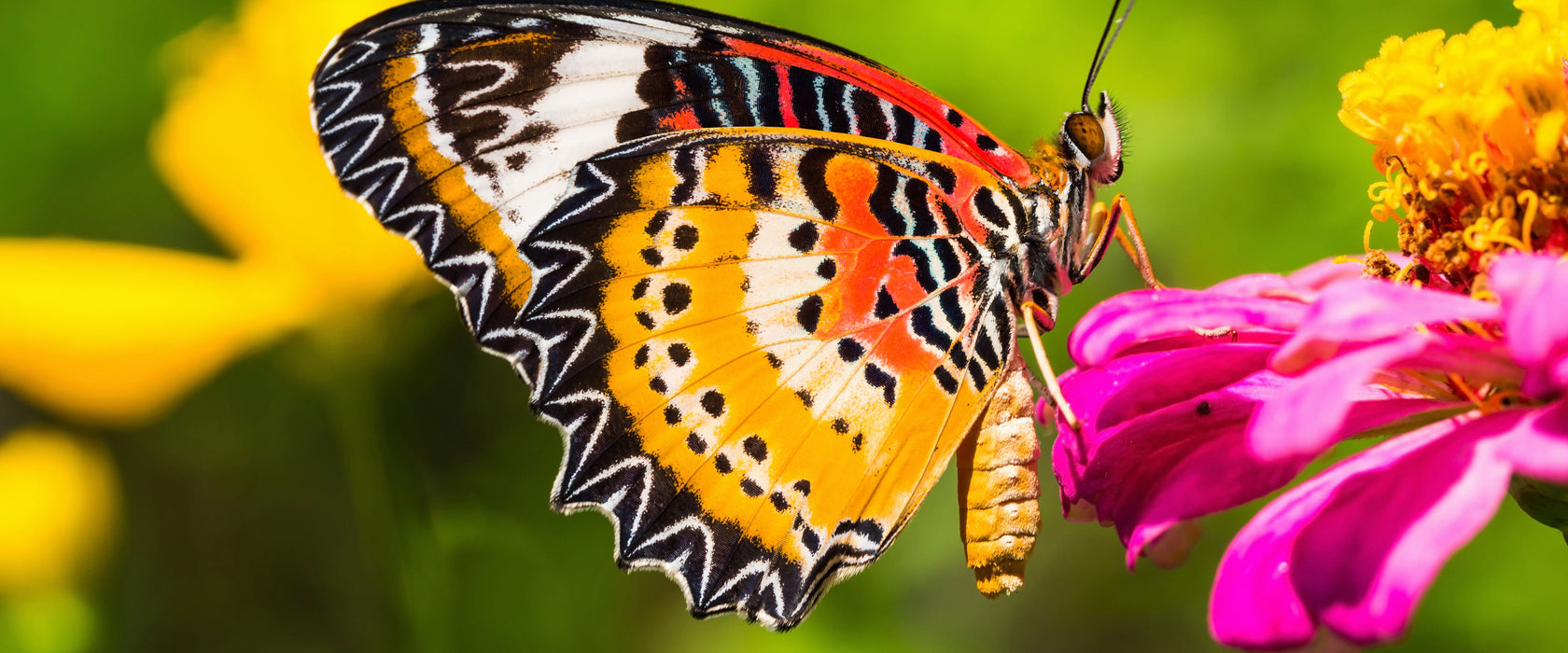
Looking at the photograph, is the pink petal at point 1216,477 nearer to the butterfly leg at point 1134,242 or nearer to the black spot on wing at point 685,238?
the butterfly leg at point 1134,242

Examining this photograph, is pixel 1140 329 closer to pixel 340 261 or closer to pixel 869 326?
pixel 869 326

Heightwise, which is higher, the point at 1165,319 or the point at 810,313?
the point at 1165,319

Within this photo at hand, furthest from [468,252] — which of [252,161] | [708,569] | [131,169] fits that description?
[131,169]

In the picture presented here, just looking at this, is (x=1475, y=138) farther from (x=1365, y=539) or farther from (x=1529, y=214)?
(x=1365, y=539)

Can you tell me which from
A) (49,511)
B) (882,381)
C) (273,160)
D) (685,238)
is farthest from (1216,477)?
(273,160)

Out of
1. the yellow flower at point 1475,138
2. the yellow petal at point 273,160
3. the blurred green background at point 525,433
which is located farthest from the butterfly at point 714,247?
the yellow petal at point 273,160
